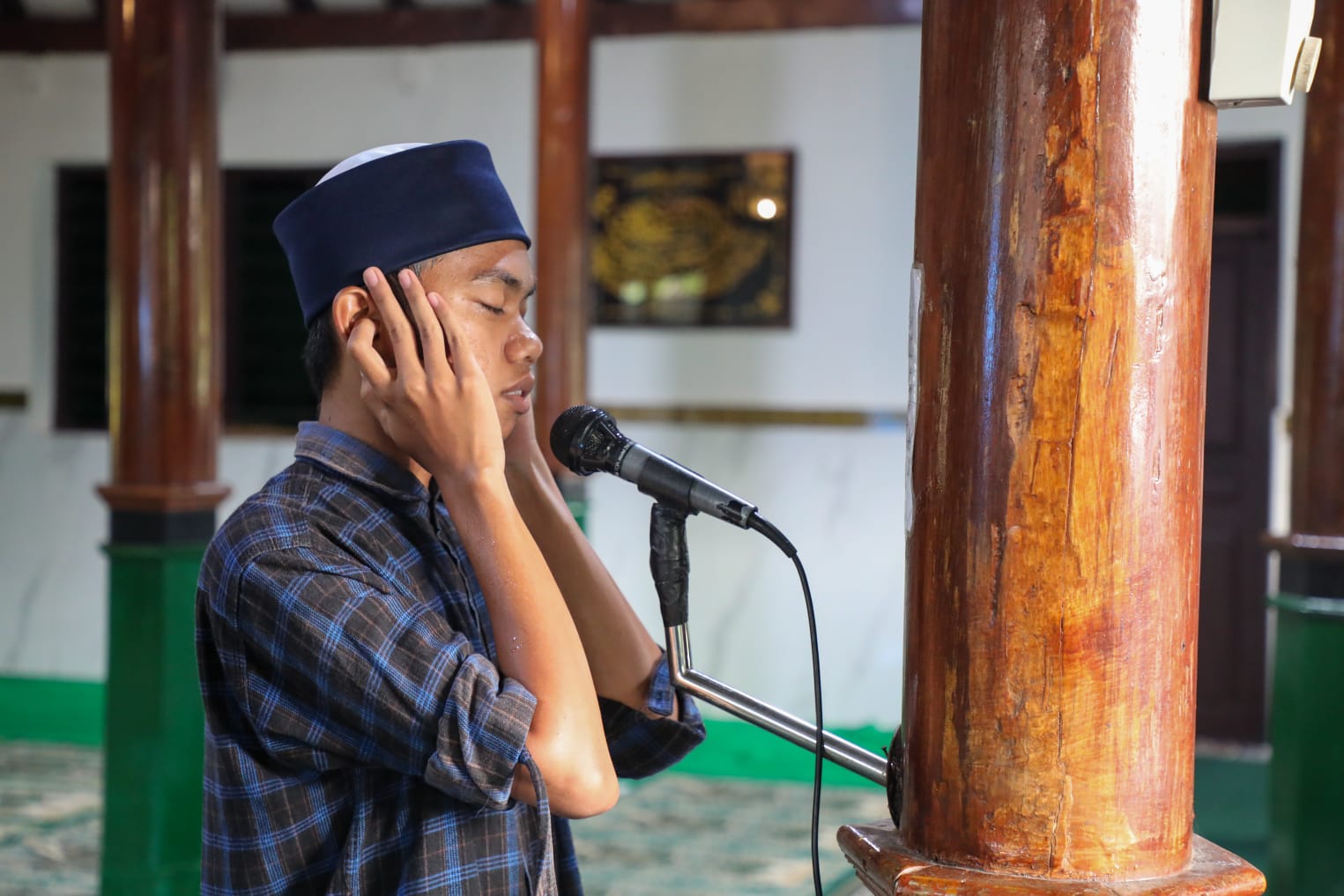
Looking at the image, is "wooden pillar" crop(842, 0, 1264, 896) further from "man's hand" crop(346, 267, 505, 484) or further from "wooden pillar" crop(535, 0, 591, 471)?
"wooden pillar" crop(535, 0, 591, 471)

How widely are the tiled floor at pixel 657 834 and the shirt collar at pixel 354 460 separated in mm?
3061

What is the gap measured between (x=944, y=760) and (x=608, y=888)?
3.39 meters

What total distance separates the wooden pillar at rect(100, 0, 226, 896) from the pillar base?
3.32 meters

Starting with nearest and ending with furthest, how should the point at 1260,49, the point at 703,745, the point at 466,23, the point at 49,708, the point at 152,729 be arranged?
the point at 1260,49 → the point at 152,729 → the point at 703,745 → the point at 466,23 → the point at 49,708

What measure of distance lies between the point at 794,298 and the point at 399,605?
4.80 metres

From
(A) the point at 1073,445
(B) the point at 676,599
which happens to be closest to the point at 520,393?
(B) the point at 676,599

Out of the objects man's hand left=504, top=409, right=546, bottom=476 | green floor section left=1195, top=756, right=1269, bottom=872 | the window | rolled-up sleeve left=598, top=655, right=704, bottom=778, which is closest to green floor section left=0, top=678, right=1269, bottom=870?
green floor section left=1195, top=756, right=1269, bottom=872

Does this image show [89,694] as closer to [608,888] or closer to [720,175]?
[608,888]

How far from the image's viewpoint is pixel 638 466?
128 cm

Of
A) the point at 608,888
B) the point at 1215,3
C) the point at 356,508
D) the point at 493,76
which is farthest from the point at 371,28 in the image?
the point at 1215,3

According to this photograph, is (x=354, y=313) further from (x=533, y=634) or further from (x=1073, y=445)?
(x=1073, y=445)

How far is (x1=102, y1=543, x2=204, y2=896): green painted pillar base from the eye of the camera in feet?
12.6

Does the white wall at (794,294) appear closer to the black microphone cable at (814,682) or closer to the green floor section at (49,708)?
the green floor section at (49,708)

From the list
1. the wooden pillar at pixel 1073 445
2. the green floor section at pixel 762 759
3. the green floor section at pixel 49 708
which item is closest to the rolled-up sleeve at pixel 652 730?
the wooden pillar at pixel 1073 445
